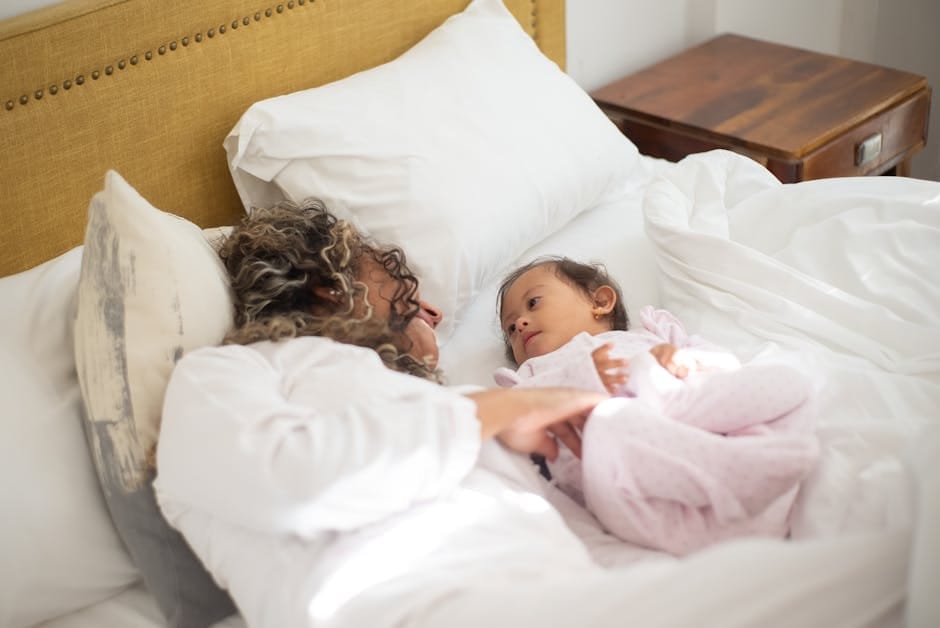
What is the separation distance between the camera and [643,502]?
3.67ft

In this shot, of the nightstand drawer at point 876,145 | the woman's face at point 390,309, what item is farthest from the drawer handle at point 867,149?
the woman's face at point 390,309

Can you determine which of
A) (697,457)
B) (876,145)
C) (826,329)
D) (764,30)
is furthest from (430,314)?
(764,30)

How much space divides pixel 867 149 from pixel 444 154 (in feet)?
3.38

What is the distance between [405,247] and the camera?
1.55 meters

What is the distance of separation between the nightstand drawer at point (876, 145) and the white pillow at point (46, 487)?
4.69ft

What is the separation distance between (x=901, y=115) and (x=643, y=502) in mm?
1479

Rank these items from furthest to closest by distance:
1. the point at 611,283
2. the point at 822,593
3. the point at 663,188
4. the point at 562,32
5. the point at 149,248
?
the point at 562,32, the point at 663,188, the point at 611,283, the point at 149,248, the point at 822,593

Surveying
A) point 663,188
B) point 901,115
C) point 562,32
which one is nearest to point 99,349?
point 663,188

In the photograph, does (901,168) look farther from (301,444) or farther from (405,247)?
(301,444)

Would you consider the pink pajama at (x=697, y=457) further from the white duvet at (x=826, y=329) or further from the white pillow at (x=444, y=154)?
the white pillow at (x=444, y=154)

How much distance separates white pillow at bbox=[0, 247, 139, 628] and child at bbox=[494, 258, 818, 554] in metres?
0.52

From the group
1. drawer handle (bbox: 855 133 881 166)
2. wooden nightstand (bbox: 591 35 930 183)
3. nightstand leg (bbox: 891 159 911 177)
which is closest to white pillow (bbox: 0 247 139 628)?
wooden nightstand (bbox: 591 35 930 183)

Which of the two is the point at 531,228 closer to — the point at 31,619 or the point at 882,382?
the point at 882,382

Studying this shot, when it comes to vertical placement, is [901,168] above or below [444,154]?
below
